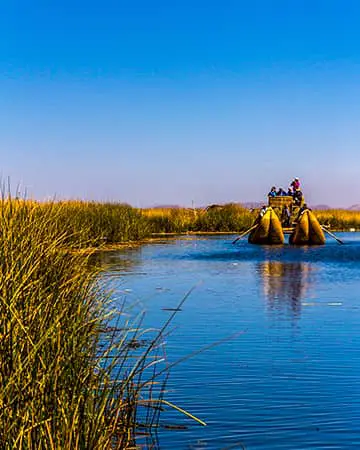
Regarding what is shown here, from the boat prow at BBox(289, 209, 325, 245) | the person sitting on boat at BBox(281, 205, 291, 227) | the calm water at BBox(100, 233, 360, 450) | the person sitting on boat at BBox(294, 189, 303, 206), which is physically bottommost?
the calm water at BBox(100, 233, 360, 450)

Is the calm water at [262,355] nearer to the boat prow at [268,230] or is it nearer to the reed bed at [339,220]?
the boat prow at [268,230]

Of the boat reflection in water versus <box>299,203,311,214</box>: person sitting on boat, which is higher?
<box>299,203,311,214</box>: person sitting on boat

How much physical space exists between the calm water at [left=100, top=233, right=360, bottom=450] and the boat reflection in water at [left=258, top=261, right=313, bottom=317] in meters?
0.03

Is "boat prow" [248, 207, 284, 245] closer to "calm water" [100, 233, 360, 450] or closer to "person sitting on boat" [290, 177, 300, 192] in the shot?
"person sitting on boat" [290, 177, 300, 192]

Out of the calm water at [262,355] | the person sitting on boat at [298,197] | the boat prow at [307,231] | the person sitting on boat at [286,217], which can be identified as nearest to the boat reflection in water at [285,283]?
the calm water at [262,355]

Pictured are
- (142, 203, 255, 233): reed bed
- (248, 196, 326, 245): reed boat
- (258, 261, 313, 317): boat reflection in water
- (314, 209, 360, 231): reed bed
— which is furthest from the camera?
(314, 209, 360, 231): reed bed

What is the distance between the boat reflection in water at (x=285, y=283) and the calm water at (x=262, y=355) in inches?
1.3

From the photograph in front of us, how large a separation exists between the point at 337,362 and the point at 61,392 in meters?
5.97

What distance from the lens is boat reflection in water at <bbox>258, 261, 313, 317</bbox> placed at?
17006 millimetres

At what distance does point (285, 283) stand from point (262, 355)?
11.6 meters

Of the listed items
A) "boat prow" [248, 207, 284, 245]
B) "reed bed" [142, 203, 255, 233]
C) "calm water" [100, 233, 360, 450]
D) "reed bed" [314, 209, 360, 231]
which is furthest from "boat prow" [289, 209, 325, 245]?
"reed bed" [314, 209, 360, 231]

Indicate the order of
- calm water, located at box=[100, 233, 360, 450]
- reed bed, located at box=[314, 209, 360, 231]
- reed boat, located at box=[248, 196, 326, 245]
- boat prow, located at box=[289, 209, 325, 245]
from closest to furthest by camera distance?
calm water, located at box=[100, 233, 360, 450] < boat prow, located at box=[289, 209, 325, 245] < reed boat, located at box=[248, 196, 326, 245] < reed bed, located at box=[314, 209, 360, 231]

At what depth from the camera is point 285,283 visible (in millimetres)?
22281

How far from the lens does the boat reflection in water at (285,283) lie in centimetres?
1701
